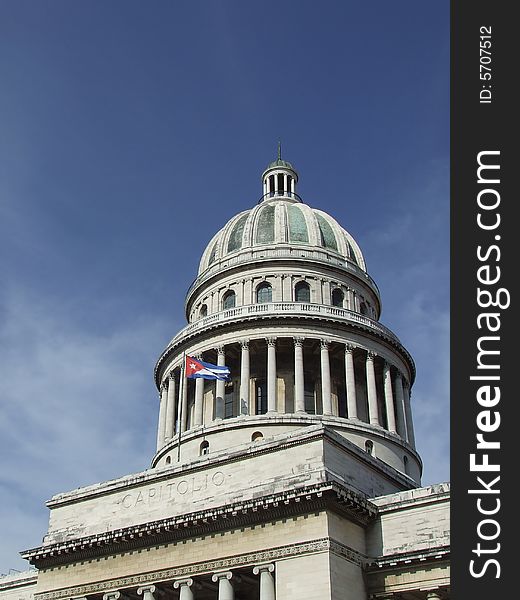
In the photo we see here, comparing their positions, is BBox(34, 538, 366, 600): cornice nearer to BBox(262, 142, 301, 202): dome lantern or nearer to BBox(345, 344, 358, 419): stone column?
BBox(345, 344, 358, 419): stone column

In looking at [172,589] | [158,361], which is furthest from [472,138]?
[158,361]

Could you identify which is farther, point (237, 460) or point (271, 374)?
point (271, 374)

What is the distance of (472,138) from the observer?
22875mm

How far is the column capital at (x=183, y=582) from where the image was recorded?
122 feet

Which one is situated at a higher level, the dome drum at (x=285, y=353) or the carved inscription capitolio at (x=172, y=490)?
the dome drum at (x=285, y=353)

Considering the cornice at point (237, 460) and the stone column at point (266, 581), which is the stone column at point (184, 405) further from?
the stone column at point (266, 581)

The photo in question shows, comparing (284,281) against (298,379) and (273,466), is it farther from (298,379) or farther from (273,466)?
(273,466)

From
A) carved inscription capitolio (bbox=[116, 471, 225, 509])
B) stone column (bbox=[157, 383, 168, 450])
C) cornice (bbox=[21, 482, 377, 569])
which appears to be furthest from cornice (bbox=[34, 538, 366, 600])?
stone column (bbox=[157, 383, 168, 450])

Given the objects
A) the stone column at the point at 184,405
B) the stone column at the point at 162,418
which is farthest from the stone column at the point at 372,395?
the stone column at the point at 162,418

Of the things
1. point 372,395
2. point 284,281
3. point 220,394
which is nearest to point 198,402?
point 220,394

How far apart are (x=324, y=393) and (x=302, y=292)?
408 inches

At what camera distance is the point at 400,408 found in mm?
57719

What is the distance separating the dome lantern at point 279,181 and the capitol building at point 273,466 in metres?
3.79

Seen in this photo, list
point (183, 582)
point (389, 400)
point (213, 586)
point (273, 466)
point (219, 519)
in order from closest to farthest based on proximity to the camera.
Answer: point (219, 519) → point (183, 582) → point (213, 586) → point (273, 466) → point (389, 400)
